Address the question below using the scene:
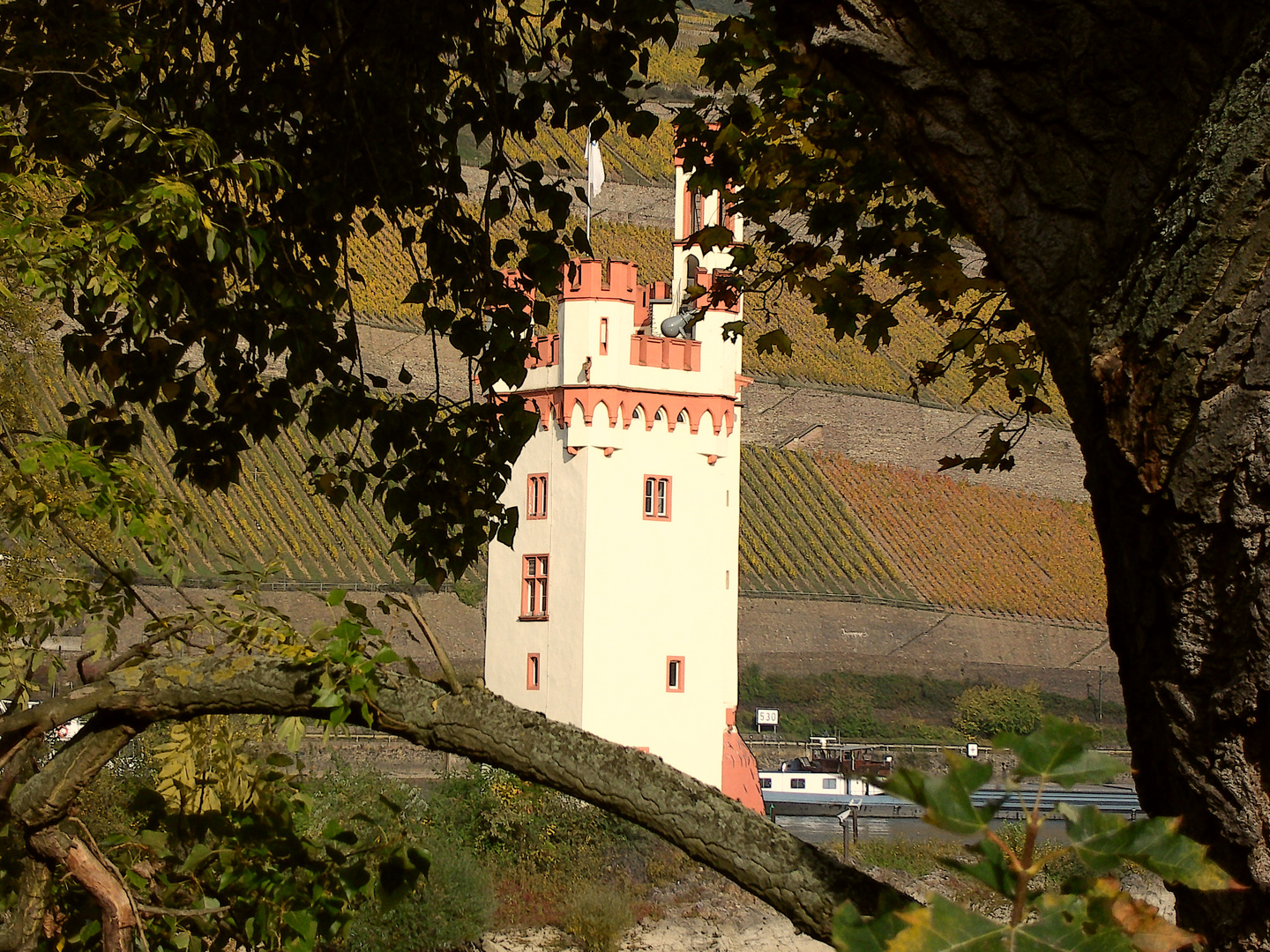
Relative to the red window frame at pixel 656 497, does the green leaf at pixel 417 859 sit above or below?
below

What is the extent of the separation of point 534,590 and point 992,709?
19.3 m

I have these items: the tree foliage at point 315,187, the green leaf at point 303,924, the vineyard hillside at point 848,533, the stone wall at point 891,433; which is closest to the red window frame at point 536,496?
the vineyard hillside at point 848,533

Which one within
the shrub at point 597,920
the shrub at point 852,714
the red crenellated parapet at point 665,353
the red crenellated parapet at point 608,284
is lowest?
the shrub at point 597,920

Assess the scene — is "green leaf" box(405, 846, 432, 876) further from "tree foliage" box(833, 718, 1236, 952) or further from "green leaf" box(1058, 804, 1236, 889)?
"green leaf" box(1058, 804, 1236, 889)

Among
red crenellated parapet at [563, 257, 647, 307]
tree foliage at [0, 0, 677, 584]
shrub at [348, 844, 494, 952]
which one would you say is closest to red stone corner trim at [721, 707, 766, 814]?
shrub at [348, 844, 494, 952]

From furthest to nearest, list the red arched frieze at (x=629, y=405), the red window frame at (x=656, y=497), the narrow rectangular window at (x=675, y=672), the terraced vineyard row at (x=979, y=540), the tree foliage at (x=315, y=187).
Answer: the terraced vineyard row at (x=979, y=540) → the red window frame at (x=656, y=497) → the red arched frieze at (x=629, y=405) → the narrow rectangular window at (x=675, y=672) → the tree foliage at (x=315, y=187)

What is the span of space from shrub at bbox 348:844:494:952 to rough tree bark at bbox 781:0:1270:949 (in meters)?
13.1

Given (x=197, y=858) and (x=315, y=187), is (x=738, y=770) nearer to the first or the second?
(x=315, y=187)

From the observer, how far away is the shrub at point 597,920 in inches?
618

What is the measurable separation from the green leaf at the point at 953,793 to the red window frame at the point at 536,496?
816 inches

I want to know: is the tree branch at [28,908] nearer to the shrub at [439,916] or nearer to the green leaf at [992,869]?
the green leaf at [992,869]

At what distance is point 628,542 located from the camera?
2127 centimetres

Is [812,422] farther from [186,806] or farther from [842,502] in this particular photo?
[186,806]

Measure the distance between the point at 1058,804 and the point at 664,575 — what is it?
20.4 m
